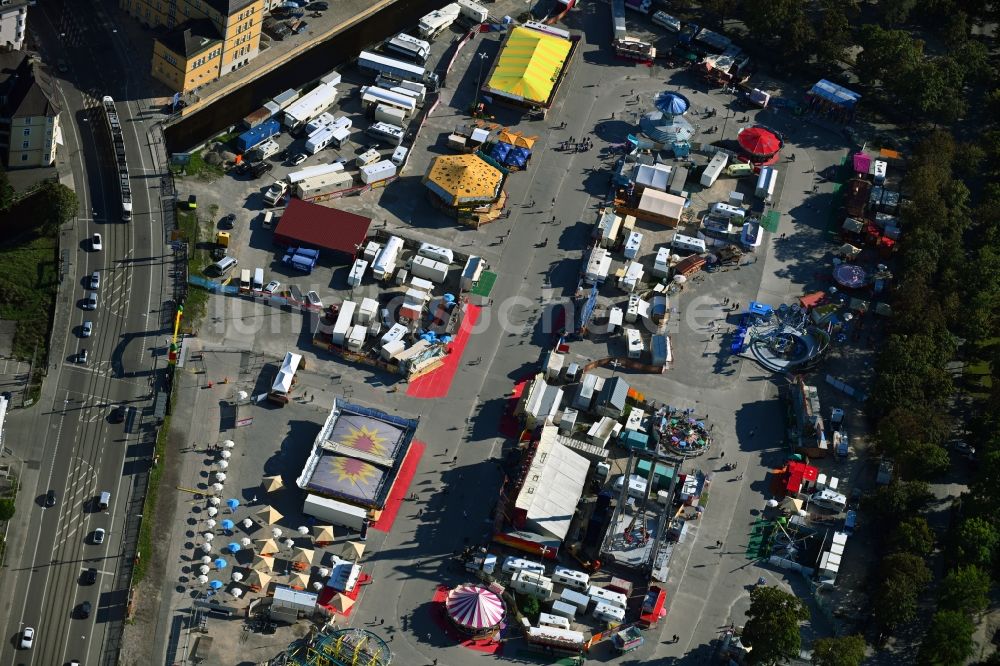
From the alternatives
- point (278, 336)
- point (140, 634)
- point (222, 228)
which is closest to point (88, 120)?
point (222, 228)

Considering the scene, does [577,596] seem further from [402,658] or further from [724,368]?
[724,368]

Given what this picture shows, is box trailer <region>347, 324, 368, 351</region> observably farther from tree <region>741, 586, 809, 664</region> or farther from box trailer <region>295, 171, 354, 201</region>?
tree <region>741, 586, 809, 664</region>

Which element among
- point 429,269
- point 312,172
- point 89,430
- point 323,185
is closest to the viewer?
point 89,430

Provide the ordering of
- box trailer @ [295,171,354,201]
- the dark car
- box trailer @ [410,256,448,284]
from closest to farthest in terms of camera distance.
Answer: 1. box trailer @ [410,256,448,284]
2. box trailer @ [295,171,354,201]
3. the dark car

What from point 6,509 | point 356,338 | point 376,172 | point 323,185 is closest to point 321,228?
point 323,185

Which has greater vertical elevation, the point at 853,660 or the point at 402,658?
the point at 853,660

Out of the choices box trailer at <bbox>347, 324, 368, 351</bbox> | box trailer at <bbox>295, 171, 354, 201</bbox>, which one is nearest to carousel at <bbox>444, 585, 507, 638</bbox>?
box trailer at <bbox>347, 324, 368, 351</bbox>

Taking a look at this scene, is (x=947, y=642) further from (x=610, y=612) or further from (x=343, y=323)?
(x=343, y=323)
